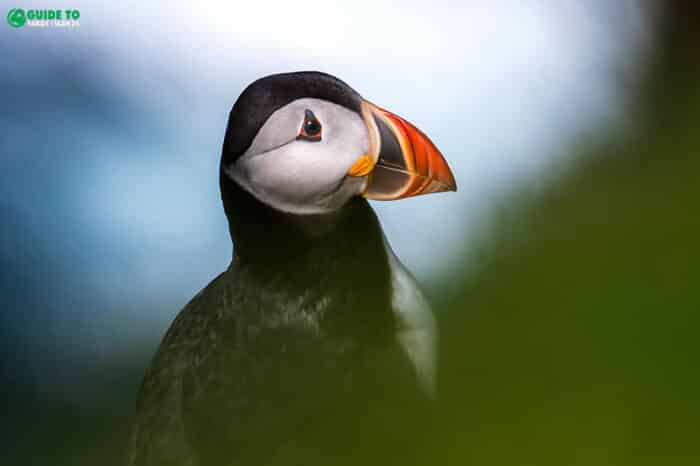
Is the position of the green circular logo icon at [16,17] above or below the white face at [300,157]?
above

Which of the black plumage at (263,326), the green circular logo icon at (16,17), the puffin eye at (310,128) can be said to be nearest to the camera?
the black plumage at (263,326)

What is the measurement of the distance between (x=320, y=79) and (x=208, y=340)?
0.68 metres

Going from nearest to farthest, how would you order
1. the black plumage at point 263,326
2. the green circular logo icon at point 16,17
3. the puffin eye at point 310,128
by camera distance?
the black plumage at point 263,326
the puffin eye at point 310,128
the green circular logo icon at point 16,17

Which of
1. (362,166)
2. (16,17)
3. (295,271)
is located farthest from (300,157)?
(16,17)

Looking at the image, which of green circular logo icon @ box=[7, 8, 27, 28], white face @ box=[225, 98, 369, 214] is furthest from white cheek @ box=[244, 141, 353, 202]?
green circular logo icon @ box=[7, 8, 27, 28]

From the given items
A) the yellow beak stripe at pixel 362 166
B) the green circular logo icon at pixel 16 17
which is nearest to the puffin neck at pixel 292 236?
A: the yellow beak stripe at pixel 362 166

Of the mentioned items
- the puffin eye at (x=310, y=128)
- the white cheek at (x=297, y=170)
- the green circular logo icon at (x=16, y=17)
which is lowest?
the white cheek at (x=297, y=170)

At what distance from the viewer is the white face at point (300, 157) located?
1698 mm

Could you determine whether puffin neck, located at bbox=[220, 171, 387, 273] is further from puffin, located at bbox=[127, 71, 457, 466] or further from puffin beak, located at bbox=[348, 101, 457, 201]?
puffin beak, located at bbox=[348, 101, 457, 201]

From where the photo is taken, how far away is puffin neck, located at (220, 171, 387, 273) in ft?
5.86

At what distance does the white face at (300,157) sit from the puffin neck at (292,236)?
34 millimetres

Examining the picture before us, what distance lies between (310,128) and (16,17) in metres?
0.91

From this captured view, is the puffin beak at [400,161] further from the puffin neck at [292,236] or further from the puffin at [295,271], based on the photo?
the puffin neck at [292,236]

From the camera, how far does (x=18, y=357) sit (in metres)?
2.10
